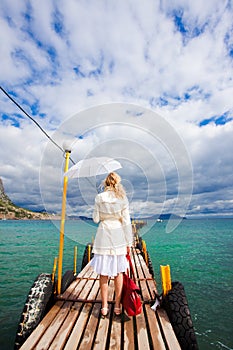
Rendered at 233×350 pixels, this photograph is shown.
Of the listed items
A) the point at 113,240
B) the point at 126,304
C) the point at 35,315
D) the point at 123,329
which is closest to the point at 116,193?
the point at 113,240

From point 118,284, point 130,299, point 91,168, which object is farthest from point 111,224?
point 91,168

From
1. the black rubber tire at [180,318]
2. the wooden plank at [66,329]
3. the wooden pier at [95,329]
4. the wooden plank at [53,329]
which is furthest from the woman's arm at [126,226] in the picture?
the wooden plank at [53,329]

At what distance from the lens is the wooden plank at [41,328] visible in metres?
3.03

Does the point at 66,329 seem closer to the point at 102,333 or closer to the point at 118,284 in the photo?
the point at 102,333

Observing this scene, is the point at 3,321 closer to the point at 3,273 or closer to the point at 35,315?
the point at 35,315

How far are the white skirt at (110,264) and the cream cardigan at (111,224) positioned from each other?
0.12 m

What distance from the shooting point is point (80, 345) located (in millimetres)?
2979

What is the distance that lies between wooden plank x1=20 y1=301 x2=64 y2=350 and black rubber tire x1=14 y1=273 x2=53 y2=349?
0.36ft

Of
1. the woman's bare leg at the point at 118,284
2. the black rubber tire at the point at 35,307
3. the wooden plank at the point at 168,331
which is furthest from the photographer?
the woman's bare leg at the point at 118,284

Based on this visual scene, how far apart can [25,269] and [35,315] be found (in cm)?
1276

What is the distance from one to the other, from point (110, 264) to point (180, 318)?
159 cm

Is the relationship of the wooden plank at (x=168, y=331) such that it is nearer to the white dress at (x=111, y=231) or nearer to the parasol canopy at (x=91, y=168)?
the white dress at (x=111, y=231)

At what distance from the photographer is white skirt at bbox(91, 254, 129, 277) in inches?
135

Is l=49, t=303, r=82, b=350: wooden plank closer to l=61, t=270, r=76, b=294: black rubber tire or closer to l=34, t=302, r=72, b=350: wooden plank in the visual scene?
l=34, t=302, r=72, b=350: wooden plank
